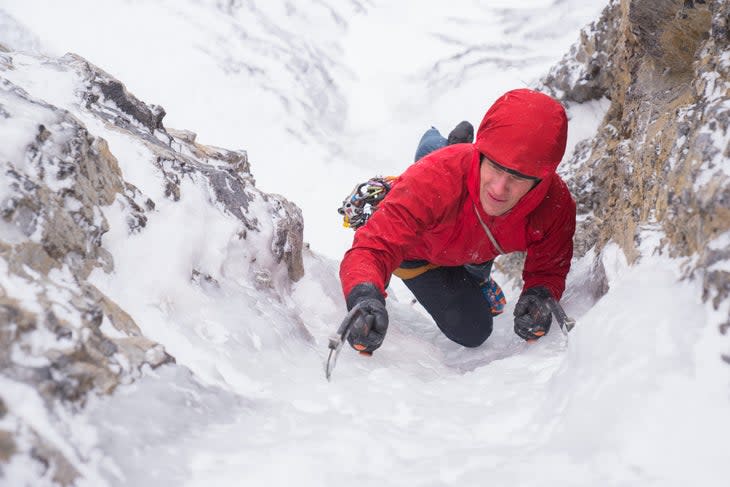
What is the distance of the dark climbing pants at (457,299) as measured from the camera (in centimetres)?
328

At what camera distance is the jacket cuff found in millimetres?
2143

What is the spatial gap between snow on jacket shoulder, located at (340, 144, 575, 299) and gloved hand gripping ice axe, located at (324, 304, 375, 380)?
16 cm

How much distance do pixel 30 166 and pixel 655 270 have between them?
1834mm

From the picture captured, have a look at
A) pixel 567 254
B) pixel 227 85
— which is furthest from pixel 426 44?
pixel 567 254

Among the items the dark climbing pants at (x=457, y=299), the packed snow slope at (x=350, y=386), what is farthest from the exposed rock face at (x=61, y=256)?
the dark climbing pants at (x=457, y=299)

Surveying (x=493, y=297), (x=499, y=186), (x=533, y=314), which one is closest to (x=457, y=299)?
(x=493, y=297)

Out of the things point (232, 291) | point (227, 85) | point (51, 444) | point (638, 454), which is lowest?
point (227, 85)

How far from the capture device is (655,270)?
65.0 inches

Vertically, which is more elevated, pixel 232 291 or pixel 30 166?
pixel 30 166

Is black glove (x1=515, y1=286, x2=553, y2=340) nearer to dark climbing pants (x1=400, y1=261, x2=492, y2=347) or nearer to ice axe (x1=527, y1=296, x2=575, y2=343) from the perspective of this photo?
ice axe (x1=527, y1=296, x2=575, y2=343)

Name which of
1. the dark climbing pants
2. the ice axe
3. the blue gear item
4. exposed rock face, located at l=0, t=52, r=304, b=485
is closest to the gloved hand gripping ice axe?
exposed rock face, located at l=0, t=52, r=304, b=485

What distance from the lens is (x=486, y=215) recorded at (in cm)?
250

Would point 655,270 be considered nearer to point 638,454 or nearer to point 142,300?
point 638,454

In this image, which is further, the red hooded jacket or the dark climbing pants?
the dark climbing pants
